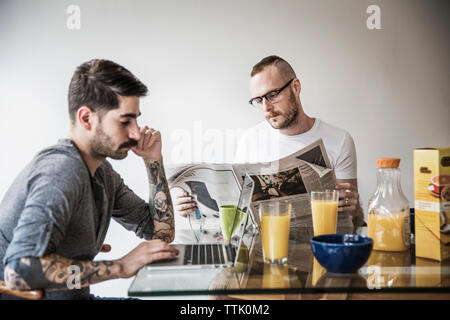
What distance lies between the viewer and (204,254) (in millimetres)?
1112

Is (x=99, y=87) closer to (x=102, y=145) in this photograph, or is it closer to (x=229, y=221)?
(x=102, y=145)

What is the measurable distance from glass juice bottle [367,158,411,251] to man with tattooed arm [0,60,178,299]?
0.53 metres

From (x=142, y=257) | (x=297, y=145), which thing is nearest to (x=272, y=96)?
(x=297, y=145)

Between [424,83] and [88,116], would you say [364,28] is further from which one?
[88,116]

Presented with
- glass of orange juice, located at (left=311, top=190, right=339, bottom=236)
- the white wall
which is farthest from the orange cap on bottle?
the white wall

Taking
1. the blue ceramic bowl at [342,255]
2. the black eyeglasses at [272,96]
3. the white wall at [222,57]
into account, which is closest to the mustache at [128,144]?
the blue ceramic bowl at [342,255]

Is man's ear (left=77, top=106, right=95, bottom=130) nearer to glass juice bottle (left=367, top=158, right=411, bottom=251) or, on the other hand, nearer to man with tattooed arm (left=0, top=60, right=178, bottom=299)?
man with tattooed arm (left=0, top=60, right=178, bottom=299)

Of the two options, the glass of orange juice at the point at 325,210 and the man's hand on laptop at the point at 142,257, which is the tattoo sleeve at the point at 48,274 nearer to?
the man's hand on laptop at the point at 142,257

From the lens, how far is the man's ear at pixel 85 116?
123cm

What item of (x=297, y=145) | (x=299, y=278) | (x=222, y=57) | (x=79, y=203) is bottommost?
(x=299, y=278)

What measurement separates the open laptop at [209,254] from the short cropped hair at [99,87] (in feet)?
1.44

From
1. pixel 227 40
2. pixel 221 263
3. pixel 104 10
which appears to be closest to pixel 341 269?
pixel 221 263

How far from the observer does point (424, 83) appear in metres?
2.59

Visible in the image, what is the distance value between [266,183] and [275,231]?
1.13 ft
